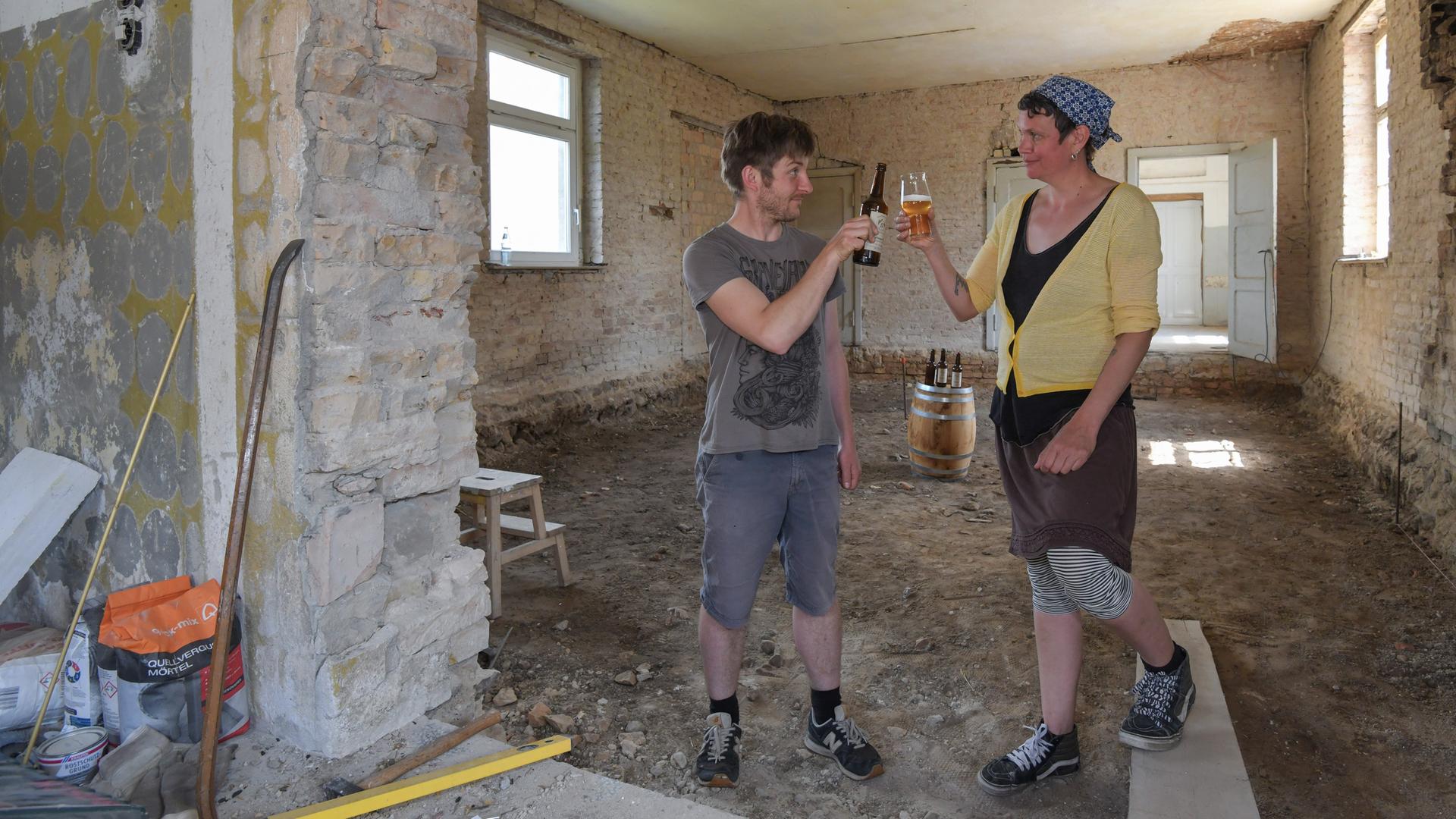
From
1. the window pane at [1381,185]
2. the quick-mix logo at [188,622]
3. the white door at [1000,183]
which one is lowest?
the quick-mix logo at [188,622]

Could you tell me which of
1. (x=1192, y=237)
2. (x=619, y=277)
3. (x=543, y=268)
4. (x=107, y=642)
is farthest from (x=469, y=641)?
(x=1192, y=237)

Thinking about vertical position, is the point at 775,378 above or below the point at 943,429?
above

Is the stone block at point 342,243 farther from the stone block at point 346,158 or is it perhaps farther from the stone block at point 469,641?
the stone block at point 469,641

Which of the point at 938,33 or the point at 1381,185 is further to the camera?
the point at 938,33

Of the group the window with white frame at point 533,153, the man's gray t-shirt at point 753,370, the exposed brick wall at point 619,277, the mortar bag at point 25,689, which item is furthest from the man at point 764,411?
the window with white frame at point 533,153

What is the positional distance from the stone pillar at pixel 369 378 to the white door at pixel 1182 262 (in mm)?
16451

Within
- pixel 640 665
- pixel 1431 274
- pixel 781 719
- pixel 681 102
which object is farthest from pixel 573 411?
pixel 1431 274

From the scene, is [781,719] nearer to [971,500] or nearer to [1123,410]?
[1123,410]

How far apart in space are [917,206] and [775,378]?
596mm

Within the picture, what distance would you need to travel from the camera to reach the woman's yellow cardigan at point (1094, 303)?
2.11m

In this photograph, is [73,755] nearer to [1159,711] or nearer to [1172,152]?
[1159,711]

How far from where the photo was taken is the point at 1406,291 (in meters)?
5.71

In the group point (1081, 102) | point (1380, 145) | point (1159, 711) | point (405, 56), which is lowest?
point (1159, 711)

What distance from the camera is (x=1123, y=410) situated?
2229mm
